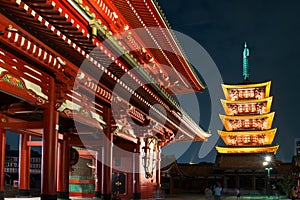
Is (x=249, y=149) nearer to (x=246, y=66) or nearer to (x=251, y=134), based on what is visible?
(x=251, y=134)

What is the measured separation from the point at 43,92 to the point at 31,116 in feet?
21.9

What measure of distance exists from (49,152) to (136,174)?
1142 centimetres

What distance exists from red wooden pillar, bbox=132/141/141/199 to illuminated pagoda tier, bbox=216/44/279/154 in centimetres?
4391

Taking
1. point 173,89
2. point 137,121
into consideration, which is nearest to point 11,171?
point 173,89

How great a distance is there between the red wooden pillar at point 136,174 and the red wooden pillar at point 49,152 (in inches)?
426

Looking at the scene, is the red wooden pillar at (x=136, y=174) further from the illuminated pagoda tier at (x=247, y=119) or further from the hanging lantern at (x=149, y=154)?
the illuminated pagoda tier at (x=247, y=119)

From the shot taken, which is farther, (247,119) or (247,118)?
(247,119)

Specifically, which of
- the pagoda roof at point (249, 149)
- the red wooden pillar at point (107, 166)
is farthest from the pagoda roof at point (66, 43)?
the pagoda roof at point (249, 149)

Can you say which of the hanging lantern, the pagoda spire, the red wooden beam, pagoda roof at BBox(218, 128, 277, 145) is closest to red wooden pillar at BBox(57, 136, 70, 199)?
the hanging lantern

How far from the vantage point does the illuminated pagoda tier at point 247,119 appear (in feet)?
214

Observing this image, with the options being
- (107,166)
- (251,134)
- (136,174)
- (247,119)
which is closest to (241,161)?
(251,134)

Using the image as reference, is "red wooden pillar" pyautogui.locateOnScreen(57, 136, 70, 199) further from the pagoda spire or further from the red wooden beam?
the pagoda spire

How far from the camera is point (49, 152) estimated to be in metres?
11.6

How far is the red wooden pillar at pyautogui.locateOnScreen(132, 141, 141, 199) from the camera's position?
22188mm
